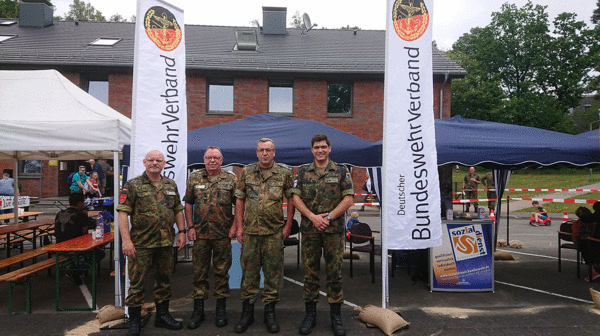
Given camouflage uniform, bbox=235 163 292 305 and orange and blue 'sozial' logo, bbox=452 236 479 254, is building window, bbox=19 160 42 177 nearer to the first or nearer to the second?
camouflage uniform, bbox=235 163 292 305

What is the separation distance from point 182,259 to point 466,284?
5.16 metres

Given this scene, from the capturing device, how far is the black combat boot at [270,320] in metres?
3.96

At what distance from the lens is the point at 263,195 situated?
→ 403 centimetres

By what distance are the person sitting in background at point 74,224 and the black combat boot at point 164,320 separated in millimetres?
1854

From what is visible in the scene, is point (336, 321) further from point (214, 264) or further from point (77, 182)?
point (77, 182)

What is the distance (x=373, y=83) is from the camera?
1728cm

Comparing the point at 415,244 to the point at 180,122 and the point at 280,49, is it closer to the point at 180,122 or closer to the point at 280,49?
the point at 180,122

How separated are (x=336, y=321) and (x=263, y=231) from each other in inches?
48.2

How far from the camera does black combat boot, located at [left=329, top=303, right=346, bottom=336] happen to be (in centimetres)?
392

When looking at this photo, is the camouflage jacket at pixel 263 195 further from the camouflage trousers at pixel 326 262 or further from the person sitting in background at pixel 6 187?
the person sitting in background at pixel 6 187

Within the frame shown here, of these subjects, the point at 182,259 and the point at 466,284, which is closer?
the point at 466,284

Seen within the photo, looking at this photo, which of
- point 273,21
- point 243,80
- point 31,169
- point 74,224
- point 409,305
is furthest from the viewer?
point 273,21

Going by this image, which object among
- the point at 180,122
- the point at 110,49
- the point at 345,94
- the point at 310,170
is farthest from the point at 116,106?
the point at 310,170

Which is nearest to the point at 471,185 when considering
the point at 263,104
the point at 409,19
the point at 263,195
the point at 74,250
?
the point at 263,104
